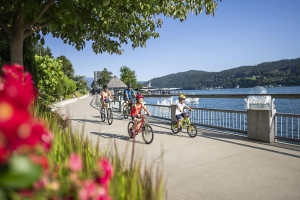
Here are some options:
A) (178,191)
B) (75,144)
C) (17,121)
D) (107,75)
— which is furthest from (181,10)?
(107,75)

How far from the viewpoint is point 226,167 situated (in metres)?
5.07

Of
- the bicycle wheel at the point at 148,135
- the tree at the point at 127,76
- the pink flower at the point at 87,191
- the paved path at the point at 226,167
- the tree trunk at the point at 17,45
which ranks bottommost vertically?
the paved path at the point at 226,167

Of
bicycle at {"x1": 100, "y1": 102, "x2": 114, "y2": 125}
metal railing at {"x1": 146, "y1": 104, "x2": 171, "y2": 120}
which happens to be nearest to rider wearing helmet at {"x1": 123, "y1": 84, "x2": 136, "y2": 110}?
metal railing at {"x1": 146, "y1": 104, "x2": 171, "y2": 120}

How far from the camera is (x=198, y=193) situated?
3.84 metres

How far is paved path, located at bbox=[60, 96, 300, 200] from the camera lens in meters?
3.84

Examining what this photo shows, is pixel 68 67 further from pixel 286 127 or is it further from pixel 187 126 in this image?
pixel 286 127

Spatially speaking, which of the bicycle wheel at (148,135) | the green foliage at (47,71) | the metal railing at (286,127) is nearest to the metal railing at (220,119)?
the metal railing at (286,127)

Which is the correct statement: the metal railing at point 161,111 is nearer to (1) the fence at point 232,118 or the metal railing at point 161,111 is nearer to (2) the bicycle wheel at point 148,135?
(1) the fence at point 232,118

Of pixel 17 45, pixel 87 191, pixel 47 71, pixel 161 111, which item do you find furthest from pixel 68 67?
pixel 87 191

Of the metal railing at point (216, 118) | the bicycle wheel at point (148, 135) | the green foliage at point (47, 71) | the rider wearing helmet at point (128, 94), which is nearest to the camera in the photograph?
the bicycle wheel at point (148, 135)

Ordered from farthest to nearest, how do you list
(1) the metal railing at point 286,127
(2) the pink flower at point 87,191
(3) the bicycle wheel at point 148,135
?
(3) the bicycle wheel at point 148,135, (1) the metal railing at point 286,127, (2) the pink flower at point 87,191

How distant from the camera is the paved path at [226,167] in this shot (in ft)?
12.6

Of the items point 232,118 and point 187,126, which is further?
point 232,118

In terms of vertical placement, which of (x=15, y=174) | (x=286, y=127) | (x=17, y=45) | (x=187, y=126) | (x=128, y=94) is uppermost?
(x=17, y=45)
